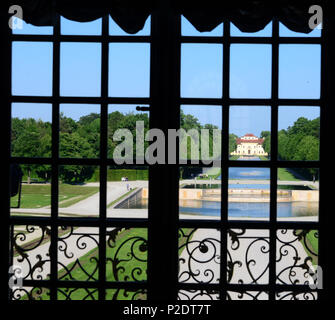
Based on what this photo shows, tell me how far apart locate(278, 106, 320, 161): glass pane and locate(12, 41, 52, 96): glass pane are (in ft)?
5.58

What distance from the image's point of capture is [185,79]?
2.44m

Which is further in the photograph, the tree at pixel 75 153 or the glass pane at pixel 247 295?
the tree at pixel 75 153

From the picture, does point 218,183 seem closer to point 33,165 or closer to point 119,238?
point 119,238

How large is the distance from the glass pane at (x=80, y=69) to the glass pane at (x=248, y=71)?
3.19 ft

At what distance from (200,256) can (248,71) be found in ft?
4.42

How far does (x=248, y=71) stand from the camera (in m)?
2.44

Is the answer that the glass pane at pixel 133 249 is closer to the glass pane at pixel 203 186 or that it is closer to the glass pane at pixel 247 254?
the glass pane at pixel 203 186

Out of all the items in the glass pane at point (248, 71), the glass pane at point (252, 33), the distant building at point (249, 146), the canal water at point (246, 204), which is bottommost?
the canal water at point (246, 204)

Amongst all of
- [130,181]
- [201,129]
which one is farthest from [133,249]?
[201,129]

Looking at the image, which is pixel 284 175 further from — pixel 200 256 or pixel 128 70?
pixel 128 70

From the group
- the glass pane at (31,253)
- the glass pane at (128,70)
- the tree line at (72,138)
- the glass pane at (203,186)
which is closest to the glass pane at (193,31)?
the glass pane at (128,70)

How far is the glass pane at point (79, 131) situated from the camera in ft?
8.16

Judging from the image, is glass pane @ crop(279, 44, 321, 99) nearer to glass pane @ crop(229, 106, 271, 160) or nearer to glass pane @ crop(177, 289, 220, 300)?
glass pane @ crop(229, 106, 271, 160)
